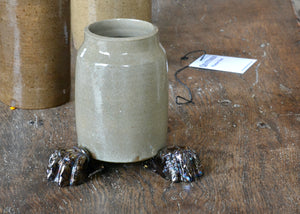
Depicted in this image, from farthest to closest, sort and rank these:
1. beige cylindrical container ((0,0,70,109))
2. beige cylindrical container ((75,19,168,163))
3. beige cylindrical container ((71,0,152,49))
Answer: beige cylindrical container ((71,0,152,49)), beige cylindrical container ((0,0,70,109)), beige cylindrical container ((75,19,168,163))

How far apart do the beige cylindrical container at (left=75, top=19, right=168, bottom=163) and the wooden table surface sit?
0.19 ft

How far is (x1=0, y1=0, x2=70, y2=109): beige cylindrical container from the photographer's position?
36.2 inches

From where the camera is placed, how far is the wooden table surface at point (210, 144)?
705 millimetres

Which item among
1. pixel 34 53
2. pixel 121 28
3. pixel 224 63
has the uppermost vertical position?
pixel 121 28

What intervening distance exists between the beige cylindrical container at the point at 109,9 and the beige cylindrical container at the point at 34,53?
7.6 inches

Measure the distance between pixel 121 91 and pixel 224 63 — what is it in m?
0.57

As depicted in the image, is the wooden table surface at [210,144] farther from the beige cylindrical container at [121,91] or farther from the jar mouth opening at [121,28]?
the jar mouth opening at [121,28]

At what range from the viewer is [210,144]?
2.85 feet

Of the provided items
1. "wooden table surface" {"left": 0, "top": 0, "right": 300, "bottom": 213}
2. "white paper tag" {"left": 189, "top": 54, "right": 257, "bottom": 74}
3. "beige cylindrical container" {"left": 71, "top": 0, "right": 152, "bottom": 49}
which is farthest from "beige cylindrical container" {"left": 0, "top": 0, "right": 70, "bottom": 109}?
"white paper tag" {"left": 189, "top": 54, "right": 257, "bottom": 74}

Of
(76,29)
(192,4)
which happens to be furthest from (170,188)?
(192,4)

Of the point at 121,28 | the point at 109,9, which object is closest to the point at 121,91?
the point at 121,28

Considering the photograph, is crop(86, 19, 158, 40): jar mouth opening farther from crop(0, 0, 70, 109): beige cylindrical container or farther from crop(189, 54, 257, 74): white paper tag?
crop(189, 54, 257, 74): white paper tag

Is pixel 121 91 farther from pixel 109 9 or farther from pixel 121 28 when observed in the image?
pixel 109 9

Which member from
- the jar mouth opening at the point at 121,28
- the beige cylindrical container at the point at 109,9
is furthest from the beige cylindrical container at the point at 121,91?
the beige cylindrical container at the point at 109,9
